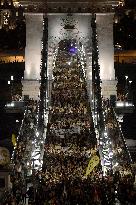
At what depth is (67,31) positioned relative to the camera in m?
54.3

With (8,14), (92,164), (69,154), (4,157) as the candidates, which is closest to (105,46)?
(69,154)

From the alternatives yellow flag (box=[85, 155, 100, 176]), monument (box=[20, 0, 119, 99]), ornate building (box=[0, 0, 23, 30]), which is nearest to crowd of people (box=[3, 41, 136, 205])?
yellow flag (box=[85, 155, 100, 176])

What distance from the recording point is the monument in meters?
53.7

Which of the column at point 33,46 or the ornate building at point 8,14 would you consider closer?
the column at point 33,46

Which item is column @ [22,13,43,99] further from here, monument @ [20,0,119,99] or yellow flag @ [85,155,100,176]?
yellow flag @ [85,155,100,176]

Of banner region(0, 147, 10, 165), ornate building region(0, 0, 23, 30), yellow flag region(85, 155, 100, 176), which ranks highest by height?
ornate building region(0, 0, 23, 30)

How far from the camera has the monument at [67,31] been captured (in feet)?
176

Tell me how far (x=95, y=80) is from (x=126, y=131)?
11.1m

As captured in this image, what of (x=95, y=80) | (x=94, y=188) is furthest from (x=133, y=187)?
(x=95, y=80)

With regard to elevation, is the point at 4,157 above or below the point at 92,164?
below

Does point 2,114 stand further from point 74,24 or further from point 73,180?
point 73,180

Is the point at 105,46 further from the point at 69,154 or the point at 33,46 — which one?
the point at 69,154

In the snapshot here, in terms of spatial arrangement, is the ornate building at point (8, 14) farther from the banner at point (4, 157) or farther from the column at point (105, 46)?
the banner at point (4, 157)

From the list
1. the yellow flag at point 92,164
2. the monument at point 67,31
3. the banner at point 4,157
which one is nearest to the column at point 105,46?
the monument at point 67,31
